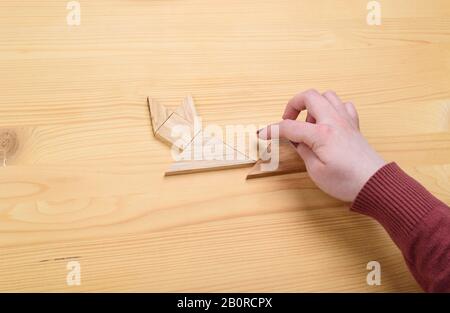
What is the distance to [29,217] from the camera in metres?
0.65

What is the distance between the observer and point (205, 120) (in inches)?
29.0

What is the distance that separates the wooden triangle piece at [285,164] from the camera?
0.69 m

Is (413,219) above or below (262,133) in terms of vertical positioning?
below

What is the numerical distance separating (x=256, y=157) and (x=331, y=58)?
0.25 m

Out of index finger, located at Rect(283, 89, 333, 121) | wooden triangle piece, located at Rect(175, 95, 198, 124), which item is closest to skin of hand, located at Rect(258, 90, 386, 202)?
index finger, located at Rect(283, 89, 333, 121)

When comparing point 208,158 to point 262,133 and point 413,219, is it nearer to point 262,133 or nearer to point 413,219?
point 262,133

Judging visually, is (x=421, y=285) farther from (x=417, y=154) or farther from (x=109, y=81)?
(x=109, y=81)

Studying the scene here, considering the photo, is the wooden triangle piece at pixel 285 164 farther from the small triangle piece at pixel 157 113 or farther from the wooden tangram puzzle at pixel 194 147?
the small triangle piece at pixel 157 113

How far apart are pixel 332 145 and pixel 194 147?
225mm

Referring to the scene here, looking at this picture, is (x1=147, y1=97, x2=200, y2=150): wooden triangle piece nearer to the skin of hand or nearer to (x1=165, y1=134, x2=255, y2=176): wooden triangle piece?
(x1=165, y1=134, x2=255, y2=176): wooden triangle piece

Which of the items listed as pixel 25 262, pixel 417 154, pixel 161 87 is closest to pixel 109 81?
pixel 161 87

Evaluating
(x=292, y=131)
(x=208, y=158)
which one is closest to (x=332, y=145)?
(x=292, y=131)

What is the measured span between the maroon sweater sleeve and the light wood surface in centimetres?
5

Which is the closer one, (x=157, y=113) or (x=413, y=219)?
(x=413, y=219)
